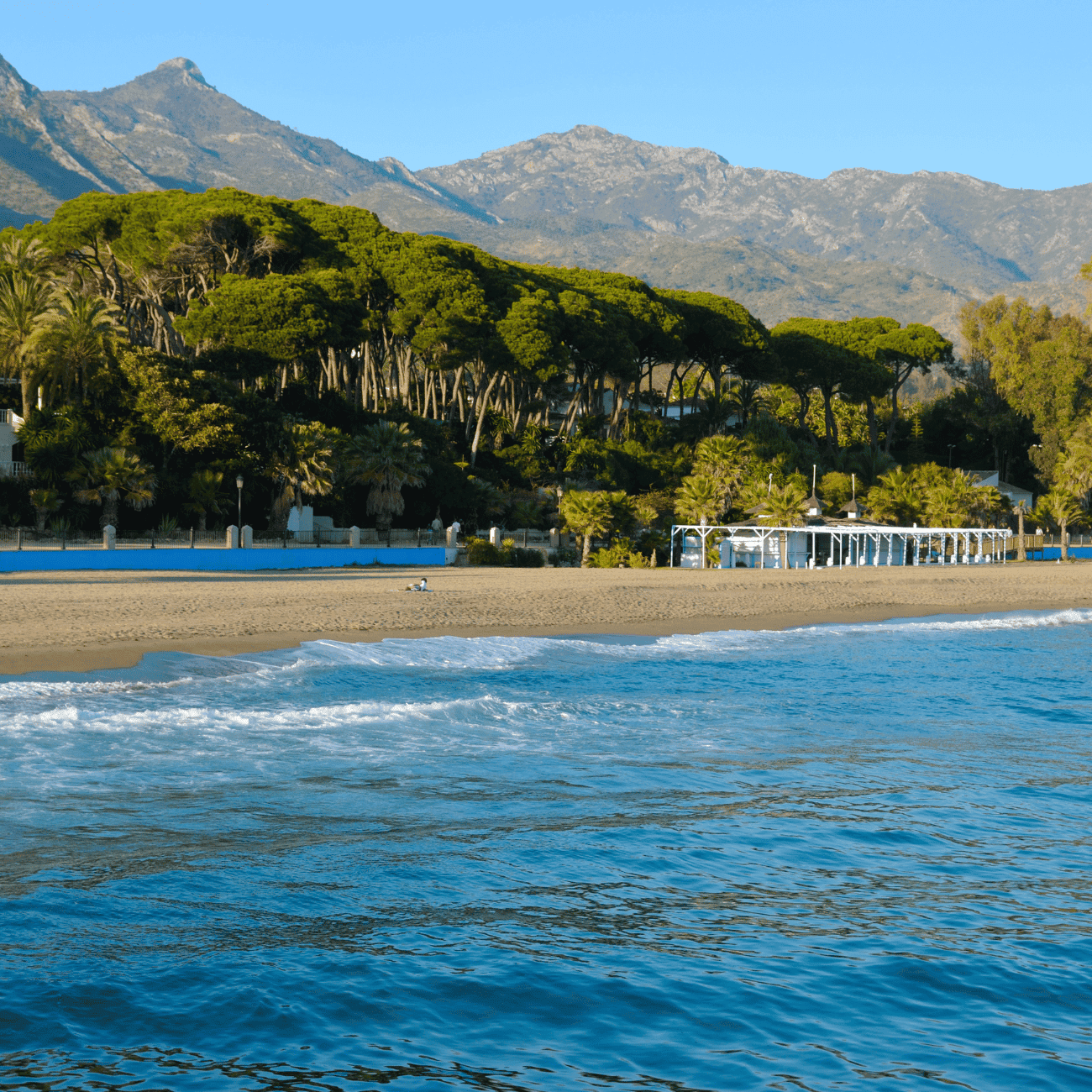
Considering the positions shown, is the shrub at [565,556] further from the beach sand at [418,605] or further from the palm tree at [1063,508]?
the palm tree at [1063,508]

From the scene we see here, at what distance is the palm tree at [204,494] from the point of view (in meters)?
41.0

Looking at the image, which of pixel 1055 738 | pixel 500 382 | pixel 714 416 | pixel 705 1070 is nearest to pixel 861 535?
pixel 714 416

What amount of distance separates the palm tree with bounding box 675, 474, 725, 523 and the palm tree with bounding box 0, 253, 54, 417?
2796 cm

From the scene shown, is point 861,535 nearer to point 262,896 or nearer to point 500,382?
point 500,382

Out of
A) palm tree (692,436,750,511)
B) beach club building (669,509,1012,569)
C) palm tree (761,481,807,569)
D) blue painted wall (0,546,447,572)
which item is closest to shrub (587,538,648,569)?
beach club building (669,509,1012,569)

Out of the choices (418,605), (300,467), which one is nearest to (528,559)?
(300,467)

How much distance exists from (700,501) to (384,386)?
68.5 ft

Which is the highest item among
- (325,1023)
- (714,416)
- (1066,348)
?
(1066,348)

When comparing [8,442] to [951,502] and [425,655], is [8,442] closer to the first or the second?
[425,655]

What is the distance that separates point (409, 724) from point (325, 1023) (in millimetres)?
7251

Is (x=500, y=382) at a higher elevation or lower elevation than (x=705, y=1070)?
higher

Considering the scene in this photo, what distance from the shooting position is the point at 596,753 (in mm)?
10727

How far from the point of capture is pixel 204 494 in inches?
1617

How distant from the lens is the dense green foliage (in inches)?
1633
